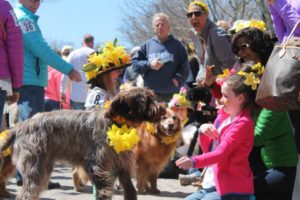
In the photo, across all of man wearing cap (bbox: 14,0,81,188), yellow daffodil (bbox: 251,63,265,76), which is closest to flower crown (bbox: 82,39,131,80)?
man wearing cap (bbox: 14,0,81,188)

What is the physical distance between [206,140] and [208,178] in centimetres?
30

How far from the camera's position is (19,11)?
6.79 m

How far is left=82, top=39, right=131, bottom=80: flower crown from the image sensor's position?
18.8 ft

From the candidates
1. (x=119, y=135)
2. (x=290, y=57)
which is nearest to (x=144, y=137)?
(x=119, y=135)

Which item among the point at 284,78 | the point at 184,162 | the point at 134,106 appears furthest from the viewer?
the point at 134,106

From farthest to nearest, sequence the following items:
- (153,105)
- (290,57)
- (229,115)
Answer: (153,105)
(229,115)
(290,57)

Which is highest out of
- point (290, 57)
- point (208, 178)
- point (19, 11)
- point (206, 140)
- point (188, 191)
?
point (19, 11)

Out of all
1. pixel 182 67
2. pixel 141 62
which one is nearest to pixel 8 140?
pixel 141 62

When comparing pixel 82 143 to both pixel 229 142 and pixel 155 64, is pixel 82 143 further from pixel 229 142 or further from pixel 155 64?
pixel 155 64

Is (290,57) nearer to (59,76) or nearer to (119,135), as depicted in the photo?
(119,135)

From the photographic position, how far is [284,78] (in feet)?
11.3

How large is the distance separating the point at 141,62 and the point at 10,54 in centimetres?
285

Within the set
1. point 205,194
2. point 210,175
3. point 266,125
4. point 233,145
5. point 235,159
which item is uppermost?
point 266,125

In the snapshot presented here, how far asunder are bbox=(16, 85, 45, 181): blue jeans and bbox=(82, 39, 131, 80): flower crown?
4.03 ft
